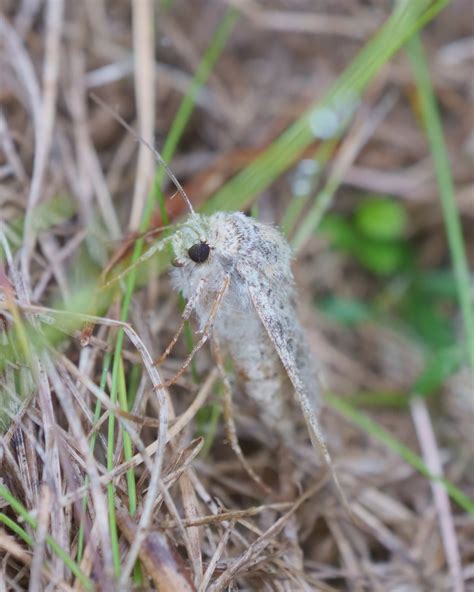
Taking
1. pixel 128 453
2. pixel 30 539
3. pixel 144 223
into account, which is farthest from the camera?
pixel 144 223

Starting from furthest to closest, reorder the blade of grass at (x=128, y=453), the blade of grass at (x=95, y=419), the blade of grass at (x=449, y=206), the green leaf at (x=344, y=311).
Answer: the green leaf at (x=344, y=311) < the blade of grass at (x=449, y=206) < the blade of grass at (x=128, y=453) < the blade of grass at (x=95, y=419)

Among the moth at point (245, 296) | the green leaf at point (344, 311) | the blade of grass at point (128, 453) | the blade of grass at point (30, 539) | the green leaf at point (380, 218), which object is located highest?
the green leaf at point (380, 218)

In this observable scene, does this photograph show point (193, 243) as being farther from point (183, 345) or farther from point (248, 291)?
point (183, 345)

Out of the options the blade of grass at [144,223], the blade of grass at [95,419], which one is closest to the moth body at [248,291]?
the blade of grass at [144,223]

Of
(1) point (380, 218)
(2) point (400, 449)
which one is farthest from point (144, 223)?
(1) point (380, 218)

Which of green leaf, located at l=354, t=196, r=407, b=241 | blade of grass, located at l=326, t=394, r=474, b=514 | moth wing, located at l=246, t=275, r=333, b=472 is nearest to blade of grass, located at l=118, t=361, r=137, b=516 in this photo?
moth wing, located at l=246, t=275, r=333, b=472

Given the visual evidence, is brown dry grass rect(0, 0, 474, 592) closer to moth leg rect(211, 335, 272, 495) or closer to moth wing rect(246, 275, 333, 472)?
moth leg rect(211, 335, 272, 495)

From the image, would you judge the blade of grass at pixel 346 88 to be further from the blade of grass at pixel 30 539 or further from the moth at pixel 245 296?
the blade of grass at pixel 30 539

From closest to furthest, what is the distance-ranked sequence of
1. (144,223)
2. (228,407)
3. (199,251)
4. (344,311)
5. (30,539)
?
(30,539) < (199,251) < (228,407) < (144,223) < (344,311)
